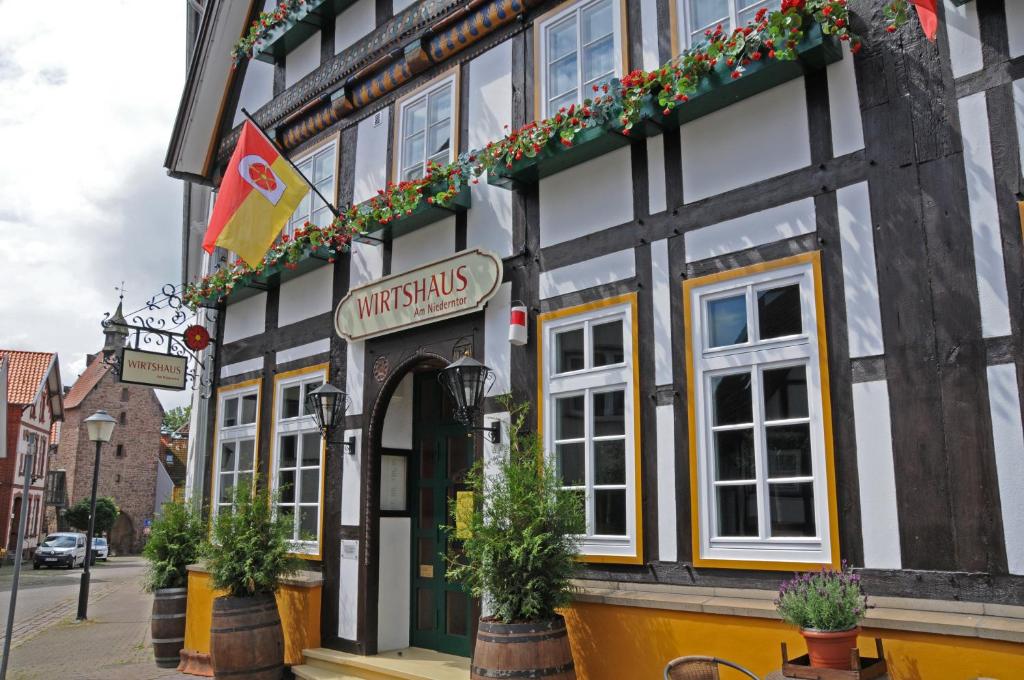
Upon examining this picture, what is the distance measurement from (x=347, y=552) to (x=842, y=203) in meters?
6.01

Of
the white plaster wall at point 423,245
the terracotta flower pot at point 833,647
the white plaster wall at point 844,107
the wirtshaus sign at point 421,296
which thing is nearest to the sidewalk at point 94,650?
the wirtshaus sign at point 421,296

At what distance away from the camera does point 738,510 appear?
18.9ft

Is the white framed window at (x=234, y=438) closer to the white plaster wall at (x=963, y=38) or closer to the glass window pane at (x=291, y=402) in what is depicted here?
the glass window pane at (x=291, y=402)

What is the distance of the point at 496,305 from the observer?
775 centimetres

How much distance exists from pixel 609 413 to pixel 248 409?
6.12 meters

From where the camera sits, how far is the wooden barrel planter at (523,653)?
5.67 m

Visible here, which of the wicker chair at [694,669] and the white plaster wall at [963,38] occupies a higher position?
the white plaster wall at [963,38]

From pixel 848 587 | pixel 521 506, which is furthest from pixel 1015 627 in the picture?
pixel 521 506

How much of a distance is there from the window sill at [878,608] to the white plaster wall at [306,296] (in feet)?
17.0

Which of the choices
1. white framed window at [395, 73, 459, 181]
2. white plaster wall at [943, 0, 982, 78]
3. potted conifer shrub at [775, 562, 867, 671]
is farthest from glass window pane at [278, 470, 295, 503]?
white plaster wall at [943, 0, 982, 78]

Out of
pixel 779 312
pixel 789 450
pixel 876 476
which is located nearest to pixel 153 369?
pixel 779 312

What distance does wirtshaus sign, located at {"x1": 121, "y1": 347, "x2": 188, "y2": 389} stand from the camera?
11273 millimetres

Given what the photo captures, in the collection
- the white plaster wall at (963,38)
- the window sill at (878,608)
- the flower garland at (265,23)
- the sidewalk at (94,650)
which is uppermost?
the flower garland at (265,23)

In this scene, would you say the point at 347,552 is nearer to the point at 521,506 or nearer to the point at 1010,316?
the point at 521,506
